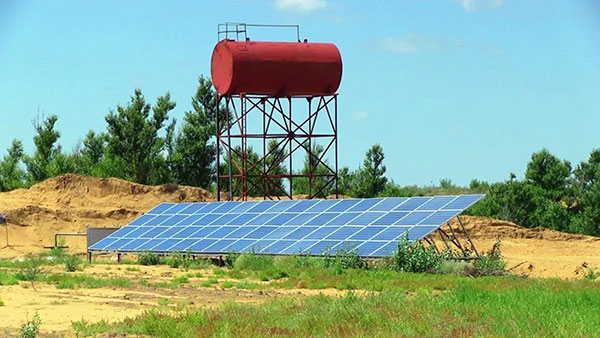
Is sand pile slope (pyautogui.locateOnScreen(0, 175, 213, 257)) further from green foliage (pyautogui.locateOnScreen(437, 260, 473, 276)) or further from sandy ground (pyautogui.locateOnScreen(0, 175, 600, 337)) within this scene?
green foliage (pyautogui.locateOnScreen(437, 260, 473, 276))

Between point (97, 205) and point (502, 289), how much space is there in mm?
33123

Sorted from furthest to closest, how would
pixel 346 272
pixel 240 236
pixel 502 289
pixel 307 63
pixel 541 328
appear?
pixel 307 63, pixel 240 236, pixel 346 272, pixel 502 289, pixel 541 328

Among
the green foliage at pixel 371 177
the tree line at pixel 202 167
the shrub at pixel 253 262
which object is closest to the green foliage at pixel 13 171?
the tree line at pixel 202 167

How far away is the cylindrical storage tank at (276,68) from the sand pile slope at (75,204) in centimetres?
1155

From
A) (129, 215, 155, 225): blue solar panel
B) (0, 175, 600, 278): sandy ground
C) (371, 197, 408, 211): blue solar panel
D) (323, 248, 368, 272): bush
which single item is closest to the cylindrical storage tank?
(129, 215, 155, 225): blue solar panel

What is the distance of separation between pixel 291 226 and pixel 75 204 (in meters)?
22.2

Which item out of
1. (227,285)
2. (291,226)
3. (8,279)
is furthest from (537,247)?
(8,279)

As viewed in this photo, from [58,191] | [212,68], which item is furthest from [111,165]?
[212,68]

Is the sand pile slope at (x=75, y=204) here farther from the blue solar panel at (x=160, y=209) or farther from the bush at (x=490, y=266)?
the bush at (x=490, y=266)

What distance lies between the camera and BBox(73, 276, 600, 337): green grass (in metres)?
15.2

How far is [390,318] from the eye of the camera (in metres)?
16.2

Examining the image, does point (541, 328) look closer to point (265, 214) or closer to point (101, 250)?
point (265, 214)

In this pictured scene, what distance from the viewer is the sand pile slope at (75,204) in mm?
46875

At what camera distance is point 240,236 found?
3128cm
